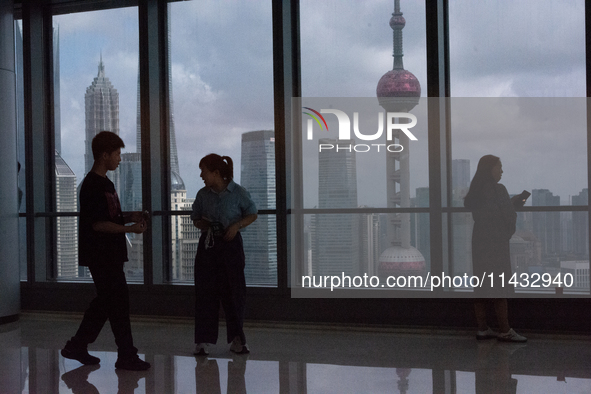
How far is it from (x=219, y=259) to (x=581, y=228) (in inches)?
121

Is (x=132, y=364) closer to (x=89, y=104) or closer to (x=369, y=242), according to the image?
(x=369, y=242)

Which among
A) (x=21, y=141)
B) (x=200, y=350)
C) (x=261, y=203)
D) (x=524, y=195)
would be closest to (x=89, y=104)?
(x=21, y=141)

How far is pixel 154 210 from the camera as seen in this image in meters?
5.68

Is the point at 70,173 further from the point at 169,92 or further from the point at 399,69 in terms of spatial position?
the point at 399,69

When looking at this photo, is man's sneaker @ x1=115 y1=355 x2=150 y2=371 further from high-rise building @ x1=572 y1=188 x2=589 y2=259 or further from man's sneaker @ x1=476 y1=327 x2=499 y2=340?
high-rise building @ x1=572 y1=188 x2=589 y2=259

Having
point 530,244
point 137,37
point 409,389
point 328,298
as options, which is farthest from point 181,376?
point 137,37

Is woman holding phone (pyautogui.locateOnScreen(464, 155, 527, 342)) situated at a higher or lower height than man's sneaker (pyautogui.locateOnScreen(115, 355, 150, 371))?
higher

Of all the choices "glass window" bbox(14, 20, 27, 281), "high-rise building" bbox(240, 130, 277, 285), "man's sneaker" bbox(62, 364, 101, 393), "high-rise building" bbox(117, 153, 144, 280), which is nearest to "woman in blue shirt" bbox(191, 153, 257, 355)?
"man's sneaker" bbox(62, 364, 101, 393)

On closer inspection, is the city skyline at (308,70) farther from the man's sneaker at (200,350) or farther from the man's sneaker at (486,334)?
the man's sneaker at (200,350)

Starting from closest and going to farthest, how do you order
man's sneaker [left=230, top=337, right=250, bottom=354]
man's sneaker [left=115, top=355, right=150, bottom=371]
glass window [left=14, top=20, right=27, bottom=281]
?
man's sneaker [left=115, top=355, right=150, bottom=371], man's sneaker [left=230, top=337, right=250, bottom=354], glass window [left=14, top=20, right=27, bottom=281]

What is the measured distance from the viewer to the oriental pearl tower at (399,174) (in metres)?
5.19

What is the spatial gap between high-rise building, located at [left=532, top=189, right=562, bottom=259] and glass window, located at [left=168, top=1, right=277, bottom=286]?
7.63 ft

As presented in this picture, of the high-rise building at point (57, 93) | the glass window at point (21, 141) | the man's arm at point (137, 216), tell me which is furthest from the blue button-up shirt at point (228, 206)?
the glass window at point (21, 141)

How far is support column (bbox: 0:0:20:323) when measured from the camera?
5.51 meters
